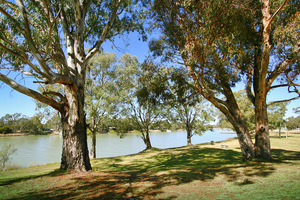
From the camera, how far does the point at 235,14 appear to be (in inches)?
245

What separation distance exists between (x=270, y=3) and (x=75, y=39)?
7155 mm

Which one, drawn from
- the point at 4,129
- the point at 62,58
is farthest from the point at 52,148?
the point at 4,129

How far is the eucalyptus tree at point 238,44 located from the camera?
→ 6062mm

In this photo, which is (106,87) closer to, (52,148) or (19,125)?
(52,148)

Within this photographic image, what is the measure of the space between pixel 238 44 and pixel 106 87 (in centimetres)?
1088

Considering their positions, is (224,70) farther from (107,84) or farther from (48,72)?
(107,84)

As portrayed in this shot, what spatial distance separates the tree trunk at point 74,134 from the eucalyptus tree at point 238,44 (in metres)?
3.77

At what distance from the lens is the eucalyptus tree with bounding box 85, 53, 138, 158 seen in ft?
46.6

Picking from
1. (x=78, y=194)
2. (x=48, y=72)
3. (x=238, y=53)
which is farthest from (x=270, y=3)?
(x=78, y=194)

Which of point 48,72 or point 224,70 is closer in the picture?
point 48,72

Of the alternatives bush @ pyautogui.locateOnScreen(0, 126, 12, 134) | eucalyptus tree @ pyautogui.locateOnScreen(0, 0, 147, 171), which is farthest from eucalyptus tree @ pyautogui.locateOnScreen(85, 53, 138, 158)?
bush @ pyautogui.locateOnScreen(0, 126, 12, 134)

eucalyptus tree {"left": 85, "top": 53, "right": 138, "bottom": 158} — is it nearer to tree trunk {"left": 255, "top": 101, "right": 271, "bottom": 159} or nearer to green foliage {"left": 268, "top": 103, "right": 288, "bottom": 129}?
tree trunk {"left": 255, "top": 101, "right": 271, "bottom": 159}

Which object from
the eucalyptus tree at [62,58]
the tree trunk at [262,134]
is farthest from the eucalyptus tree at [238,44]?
the eucalyptus tree at [62,58]

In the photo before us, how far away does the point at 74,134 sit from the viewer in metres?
4.91
